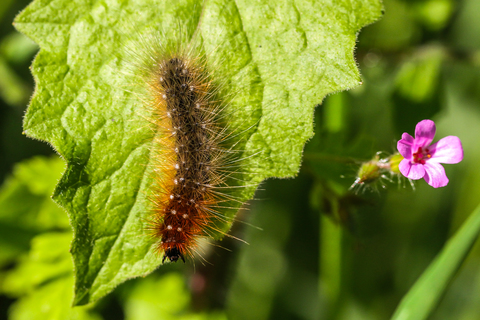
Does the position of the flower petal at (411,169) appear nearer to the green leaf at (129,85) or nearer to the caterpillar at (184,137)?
the green leaf at (129,85)

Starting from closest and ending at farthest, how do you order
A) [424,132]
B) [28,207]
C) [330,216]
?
[424,132]
[330,216]
[28,207]

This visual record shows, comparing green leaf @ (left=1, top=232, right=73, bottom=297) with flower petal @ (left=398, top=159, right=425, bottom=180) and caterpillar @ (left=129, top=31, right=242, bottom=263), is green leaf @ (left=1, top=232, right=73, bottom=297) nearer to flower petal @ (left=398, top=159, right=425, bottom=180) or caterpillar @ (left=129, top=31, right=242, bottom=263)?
caterpillar @ (left=129, top=31, right=242, bottom=263)

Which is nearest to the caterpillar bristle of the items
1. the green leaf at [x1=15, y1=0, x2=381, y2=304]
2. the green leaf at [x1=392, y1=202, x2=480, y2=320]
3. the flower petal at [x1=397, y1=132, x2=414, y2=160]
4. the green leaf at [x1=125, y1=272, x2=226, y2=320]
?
the green leaf at [x1=15, y1=0, x2=381, y2=304]

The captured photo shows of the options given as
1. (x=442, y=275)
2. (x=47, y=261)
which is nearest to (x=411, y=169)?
(x=442, y=275)

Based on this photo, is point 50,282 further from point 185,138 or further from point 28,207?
point 185,138

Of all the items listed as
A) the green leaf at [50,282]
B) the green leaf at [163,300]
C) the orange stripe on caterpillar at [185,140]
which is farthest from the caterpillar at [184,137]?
the green leaf at [50,282]
